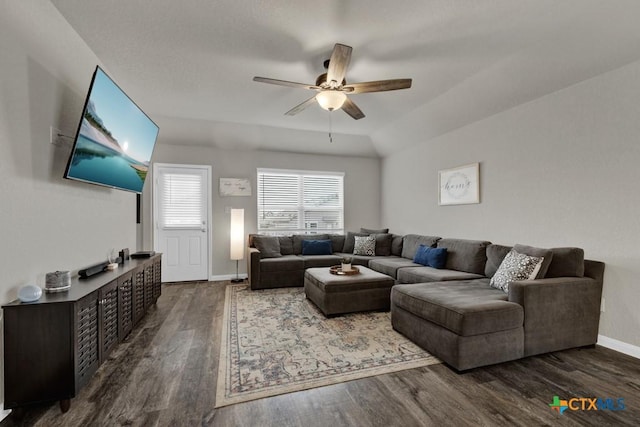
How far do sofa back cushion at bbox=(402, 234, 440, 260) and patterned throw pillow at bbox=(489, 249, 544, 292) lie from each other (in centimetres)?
156

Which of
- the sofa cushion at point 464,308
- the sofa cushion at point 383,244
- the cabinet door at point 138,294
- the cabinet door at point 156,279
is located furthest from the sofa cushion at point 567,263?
the cabinet door at point 156,279

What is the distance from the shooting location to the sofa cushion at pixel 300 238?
5.52m

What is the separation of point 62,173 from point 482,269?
4.42 metres

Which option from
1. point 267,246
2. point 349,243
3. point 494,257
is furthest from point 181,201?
point 494,257

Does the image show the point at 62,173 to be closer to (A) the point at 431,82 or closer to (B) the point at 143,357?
(B) the point at 143,357

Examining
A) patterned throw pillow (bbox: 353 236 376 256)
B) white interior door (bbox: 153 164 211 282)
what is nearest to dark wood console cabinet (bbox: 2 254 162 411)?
white interior door (bbox: 153 164 211 282)

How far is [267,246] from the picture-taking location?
514cm

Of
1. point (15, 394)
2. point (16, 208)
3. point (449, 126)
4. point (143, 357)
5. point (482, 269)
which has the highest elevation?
point (449, 126)

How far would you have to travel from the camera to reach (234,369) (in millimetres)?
2252

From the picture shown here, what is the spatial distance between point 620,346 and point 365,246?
3.33m

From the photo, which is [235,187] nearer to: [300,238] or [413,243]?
[300,238]

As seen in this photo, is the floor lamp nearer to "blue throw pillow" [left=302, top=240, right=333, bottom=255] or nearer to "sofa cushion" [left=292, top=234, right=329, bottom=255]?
"sofa cushion" [left=292, top=234, right=329, bottom=255]

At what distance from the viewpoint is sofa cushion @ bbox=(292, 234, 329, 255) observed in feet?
18.1

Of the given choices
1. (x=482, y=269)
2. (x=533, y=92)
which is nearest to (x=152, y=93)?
(x=533, y=92)
